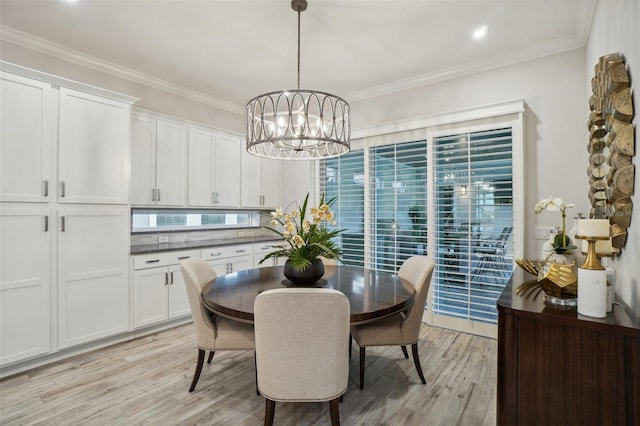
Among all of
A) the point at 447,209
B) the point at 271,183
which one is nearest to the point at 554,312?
the point at 447,209

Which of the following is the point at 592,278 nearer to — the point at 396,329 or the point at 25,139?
the point at 396,329

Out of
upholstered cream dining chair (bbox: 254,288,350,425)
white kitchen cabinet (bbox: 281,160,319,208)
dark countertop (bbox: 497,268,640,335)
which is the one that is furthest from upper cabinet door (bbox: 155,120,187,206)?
dark countertop (bbox: 497,268,640,335)

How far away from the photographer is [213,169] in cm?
417

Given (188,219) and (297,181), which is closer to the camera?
(188,219)

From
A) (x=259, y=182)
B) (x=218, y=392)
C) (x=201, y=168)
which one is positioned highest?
(x=201, y=168)

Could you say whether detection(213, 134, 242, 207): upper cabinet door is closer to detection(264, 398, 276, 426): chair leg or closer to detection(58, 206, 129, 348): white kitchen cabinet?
detection(58, 206, 129, 348): white kitchen cabinet

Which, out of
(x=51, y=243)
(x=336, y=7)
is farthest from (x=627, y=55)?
(x=51, y=243)

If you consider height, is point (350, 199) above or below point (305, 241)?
above

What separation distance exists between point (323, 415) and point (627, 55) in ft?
8.50

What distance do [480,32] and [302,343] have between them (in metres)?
3.01

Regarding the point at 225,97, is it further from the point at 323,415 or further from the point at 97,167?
the point at 323,415

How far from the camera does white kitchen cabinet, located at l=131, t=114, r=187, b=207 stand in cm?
345

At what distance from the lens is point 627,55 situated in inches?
60.3

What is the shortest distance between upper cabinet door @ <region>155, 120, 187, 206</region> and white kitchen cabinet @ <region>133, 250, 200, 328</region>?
680 mm
